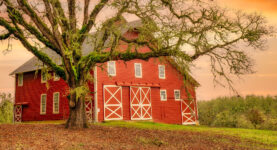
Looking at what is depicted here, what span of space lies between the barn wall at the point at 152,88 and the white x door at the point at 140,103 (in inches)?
15.8

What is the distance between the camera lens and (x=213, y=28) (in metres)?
14.5

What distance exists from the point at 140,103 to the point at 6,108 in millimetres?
14307

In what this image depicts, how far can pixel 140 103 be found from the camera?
26172 mm

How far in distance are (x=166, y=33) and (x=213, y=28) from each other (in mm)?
2644

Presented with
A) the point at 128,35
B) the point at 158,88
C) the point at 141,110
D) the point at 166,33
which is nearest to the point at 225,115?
the point at 158,88

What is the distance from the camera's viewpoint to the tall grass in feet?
91.0

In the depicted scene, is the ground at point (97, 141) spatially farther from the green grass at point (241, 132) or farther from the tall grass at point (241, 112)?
the tall grass at point (241, 112)

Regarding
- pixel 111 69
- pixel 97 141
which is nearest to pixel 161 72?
pixel 111 69

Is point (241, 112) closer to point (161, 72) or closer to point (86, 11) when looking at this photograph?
point (161, 72)

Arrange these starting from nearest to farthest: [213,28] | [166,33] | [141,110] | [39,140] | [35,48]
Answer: [39,140] < [166,33] < [213,28] < [35,48] < [141,110]

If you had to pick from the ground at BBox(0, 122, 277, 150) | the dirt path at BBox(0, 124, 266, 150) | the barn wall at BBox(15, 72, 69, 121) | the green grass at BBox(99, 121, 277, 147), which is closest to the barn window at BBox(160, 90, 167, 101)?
the green grass at BBox(99, 121, 277, 147)

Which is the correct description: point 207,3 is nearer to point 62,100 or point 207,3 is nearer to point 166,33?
point 166,33

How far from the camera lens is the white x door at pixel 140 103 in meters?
25.6

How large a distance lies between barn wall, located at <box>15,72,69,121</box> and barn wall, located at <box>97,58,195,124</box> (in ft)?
14.5
